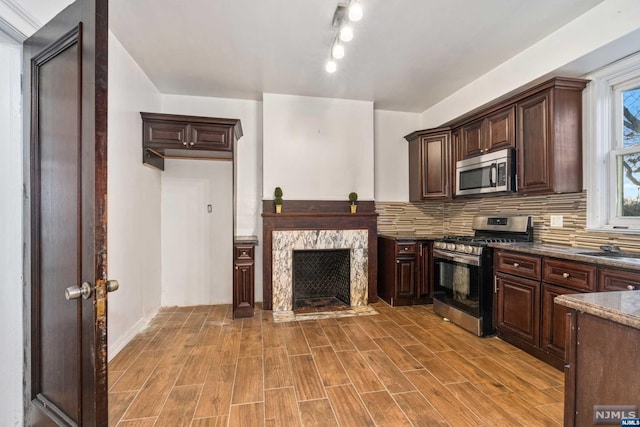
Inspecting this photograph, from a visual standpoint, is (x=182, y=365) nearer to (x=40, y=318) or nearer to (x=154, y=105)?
(x=40, y=318)

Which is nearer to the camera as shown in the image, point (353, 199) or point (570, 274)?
point (570, 274)

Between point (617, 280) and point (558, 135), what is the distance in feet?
4.43

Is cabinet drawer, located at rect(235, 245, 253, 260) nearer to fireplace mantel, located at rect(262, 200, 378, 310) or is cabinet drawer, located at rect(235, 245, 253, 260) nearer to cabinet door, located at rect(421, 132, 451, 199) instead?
fireplace mantel, located at rect(262, 200, 378, 310)

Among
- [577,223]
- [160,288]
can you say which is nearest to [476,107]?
[577,223]

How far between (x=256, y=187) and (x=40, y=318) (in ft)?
9.51

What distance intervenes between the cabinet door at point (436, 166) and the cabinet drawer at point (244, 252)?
2.52 metres

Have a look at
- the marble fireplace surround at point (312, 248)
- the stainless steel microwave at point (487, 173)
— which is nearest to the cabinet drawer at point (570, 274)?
the stainless steel microwave at point (487, 173)

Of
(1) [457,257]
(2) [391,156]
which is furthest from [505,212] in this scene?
(2) [391,156]

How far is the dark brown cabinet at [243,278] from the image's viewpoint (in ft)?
11.5

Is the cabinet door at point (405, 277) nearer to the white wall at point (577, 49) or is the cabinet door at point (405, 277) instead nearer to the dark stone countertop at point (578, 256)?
the dark stone countertop at point (578, 256)

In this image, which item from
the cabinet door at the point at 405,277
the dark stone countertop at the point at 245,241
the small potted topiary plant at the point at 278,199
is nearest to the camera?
the dark stone countertop at the point at 245,241

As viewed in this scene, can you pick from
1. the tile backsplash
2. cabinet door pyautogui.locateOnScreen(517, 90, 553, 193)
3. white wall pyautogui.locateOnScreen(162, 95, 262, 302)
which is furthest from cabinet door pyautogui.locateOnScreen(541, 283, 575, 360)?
white wall pyautogui.locateOnScreen(162, 95, 262, 302)

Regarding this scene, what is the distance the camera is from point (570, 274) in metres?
2.21

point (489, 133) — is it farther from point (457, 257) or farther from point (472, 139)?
point (457, 257)
